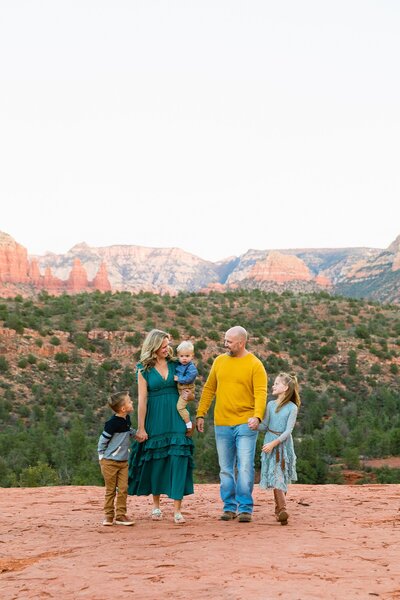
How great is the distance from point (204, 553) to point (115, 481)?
197 cm

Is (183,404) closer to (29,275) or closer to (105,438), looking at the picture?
(105,438)

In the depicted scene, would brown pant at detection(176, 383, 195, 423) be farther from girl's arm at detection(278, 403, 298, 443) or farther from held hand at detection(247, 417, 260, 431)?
girl's arm at detection(278, 403, 298, 443)

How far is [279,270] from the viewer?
162 m

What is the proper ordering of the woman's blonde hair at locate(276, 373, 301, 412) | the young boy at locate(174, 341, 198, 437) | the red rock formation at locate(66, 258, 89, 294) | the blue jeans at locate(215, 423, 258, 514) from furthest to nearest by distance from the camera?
1. the red rock formation at locate(66, 258, 89, 294)
2. the woman's blonde hair at locate(276, 373, 301, 412)
3. the blue jeans at locate(215, 423, 258, 514)
4. the young boy at locate(174, 341, 198, 437)

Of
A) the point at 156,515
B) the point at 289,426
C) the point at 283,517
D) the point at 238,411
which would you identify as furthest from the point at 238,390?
the point at 156,515

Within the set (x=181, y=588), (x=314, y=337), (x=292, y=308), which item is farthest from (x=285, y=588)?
(x=292, y=308)

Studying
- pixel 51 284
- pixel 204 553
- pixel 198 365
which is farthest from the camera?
pixel 51 284

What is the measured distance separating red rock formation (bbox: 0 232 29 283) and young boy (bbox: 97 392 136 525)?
121m

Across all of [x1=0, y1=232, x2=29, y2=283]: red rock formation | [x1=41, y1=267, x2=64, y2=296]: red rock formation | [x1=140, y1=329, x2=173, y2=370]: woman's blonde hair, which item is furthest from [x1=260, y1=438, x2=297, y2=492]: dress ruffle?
[x1=41, y1=267, x2=64, y2=296]: red rock formation

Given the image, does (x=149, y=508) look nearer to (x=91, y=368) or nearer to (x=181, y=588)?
(x=181, y=588)

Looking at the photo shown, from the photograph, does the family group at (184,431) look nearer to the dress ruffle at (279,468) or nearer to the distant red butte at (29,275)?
the dress ruffle at (279,468)

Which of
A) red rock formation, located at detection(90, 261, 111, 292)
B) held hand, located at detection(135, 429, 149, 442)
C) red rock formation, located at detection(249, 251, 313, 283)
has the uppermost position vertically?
red rock formation, located at detection(249, 251, 313, 283)

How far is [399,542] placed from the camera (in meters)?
6.75

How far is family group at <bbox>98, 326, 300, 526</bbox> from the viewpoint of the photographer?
306 inches
